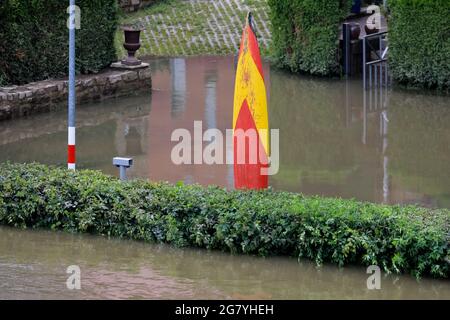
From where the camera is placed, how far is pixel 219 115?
18016 mm

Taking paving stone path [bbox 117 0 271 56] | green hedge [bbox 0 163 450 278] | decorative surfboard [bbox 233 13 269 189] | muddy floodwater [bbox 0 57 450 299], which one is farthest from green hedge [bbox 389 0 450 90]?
green hedge [bbox 0 163 450 278]

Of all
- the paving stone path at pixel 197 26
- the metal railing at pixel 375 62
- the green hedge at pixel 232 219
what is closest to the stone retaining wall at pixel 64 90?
the paving stone path at pixel 197 26

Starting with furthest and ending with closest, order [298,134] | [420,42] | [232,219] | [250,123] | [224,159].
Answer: [420,42], [298,134], [224,159], [250,123], [232,219]

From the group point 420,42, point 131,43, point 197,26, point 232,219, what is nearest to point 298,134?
point 420,42

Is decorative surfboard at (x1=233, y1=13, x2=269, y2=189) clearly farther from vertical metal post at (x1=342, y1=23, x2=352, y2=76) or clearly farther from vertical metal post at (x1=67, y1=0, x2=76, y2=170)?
vertical metal post at (x1=342, y1=23, x2=352, y2=76)

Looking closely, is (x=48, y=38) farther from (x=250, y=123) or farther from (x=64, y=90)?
(x=250, y=123)

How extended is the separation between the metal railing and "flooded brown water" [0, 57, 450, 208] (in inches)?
12.6

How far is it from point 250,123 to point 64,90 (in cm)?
749

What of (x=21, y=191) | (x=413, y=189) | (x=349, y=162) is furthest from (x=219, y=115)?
(x=21, y=191)

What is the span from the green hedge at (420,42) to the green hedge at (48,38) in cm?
520

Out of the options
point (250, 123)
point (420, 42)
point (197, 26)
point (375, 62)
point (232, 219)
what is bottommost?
point (232, 219)

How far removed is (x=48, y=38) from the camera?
1917 centimetres

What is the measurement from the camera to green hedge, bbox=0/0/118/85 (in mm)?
18500

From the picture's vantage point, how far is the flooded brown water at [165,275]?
389 inches
